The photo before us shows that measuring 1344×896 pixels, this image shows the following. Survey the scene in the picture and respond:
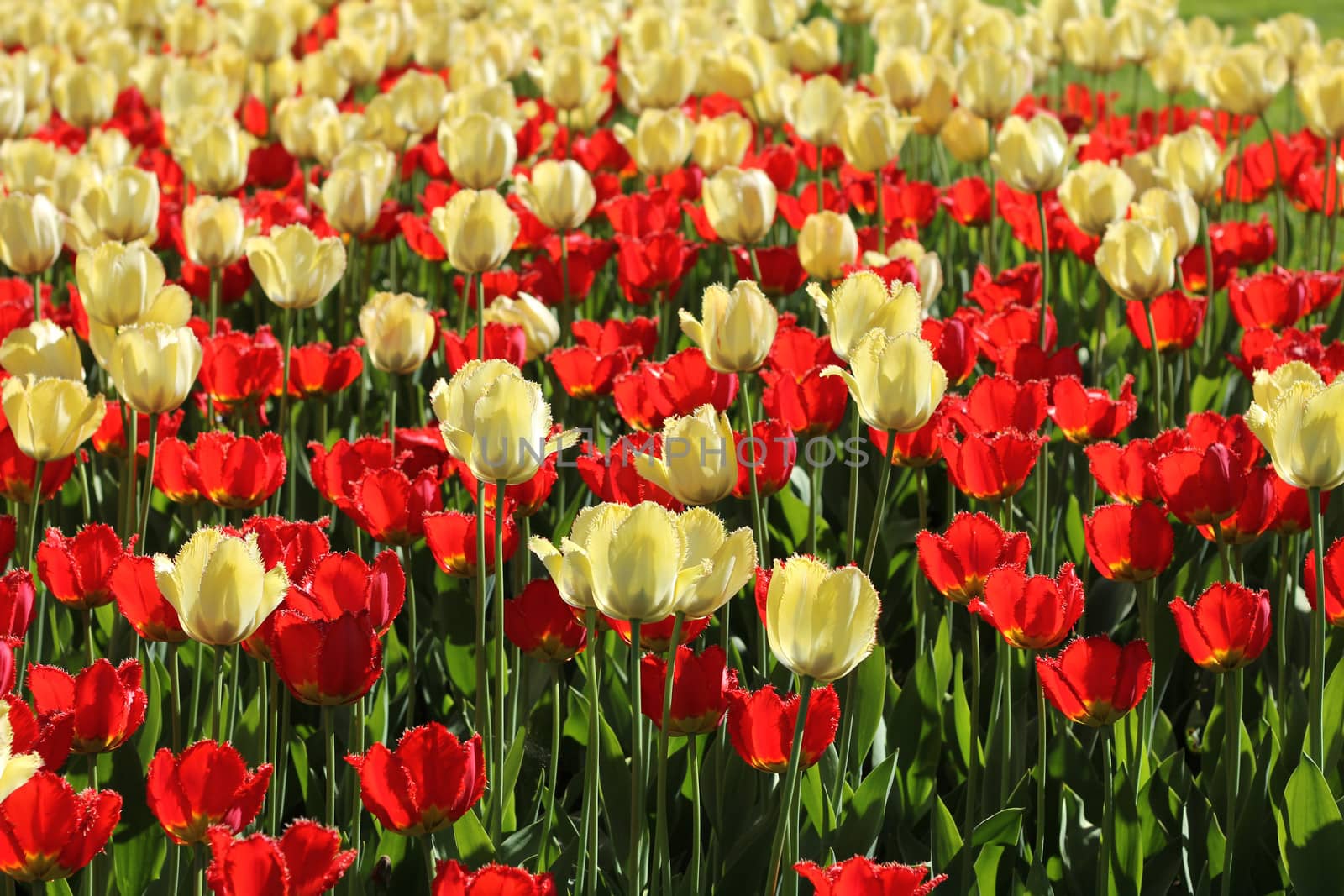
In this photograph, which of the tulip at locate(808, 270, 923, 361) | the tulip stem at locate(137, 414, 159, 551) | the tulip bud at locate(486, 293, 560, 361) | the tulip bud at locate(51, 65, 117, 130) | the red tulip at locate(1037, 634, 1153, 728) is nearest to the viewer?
the red tulip at locate(1037, 634, 1153, 728)

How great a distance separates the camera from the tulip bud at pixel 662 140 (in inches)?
143

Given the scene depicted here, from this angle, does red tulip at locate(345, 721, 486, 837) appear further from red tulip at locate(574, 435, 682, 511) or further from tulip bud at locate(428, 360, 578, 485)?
red tulip at locate(574, 435, 682, 511)

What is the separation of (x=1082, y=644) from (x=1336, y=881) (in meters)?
0.39

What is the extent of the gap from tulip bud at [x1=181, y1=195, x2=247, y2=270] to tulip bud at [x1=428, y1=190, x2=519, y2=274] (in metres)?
0.48

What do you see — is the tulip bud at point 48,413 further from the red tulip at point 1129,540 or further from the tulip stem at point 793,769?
the red tulip at point 1129,540

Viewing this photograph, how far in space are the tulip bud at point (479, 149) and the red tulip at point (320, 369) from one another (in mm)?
744

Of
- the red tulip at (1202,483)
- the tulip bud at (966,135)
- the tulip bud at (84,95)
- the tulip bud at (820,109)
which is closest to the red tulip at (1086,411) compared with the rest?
the red tulip at (1202,483)

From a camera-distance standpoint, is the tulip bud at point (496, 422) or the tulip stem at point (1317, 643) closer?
the tulip bud at point (496, 422)

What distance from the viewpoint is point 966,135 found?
13.5 feet

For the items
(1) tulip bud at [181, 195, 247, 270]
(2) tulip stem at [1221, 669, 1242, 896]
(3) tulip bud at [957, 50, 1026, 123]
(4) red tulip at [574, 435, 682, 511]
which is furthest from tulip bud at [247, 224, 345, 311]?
(3) tulip bud at [957, 50, 1026, 123]

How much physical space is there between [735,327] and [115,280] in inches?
39.7

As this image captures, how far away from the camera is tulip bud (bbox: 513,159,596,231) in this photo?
10.1 feet

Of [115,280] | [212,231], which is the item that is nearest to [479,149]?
[212,231]

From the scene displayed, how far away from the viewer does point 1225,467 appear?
1.86 metres
